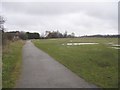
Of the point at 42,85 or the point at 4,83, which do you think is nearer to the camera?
the point at 42,85

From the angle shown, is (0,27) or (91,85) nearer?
(91,85)

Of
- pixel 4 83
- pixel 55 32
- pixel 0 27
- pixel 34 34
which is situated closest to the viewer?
pixel 4 83


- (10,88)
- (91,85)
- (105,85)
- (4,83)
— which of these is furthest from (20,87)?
(105,85)

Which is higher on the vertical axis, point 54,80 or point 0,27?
point 0,27

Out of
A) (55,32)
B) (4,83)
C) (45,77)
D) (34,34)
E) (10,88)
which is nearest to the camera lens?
(10,88)

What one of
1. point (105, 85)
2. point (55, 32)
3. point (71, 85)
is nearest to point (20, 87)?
point (71, 85)

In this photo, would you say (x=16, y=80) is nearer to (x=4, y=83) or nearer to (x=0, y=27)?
(x=4, y=83)

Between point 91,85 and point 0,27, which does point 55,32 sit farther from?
point 91,85

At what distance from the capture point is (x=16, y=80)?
975 cm

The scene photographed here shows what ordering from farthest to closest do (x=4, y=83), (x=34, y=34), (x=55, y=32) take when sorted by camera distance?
(x=55, y=32) → (x=34, y=34) → (x=4, y=83)

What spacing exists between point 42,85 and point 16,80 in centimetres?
161

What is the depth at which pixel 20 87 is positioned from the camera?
8.36 meters

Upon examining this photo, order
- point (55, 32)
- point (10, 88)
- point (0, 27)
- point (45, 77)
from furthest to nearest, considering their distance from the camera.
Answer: point (55, 32)
point (0, 27)
point (45, 77)
point (10, 88)

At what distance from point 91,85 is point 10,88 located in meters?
2.94
